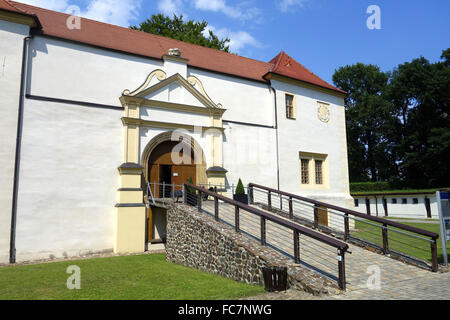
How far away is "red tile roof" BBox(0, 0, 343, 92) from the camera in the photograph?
13.6 meters

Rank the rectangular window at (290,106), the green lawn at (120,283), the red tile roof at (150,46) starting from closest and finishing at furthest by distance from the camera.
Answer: the green lawn at (120,283) < the red tile roof at (150,46) < the rectangular window at (290,106)

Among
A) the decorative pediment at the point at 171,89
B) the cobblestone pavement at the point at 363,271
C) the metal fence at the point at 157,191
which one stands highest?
the decorative pediment at the point at 171,89

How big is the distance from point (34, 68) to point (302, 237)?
1097 centimetres

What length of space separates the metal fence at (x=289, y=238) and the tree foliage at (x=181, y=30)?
17.7 m

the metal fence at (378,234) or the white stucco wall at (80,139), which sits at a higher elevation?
the white stucco wall at (80,139)

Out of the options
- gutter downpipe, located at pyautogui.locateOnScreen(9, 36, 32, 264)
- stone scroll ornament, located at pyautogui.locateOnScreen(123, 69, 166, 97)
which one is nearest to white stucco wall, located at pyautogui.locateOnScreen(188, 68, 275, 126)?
stone scroll ornament, located at pyautogui.locateOnScreen(123, 69, 166, 97)

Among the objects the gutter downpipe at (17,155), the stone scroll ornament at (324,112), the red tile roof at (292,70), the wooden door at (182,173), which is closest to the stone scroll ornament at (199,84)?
the wooden door at (182,173)

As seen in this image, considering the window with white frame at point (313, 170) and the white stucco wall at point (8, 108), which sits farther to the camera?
the window with white frame at point (313, 170)

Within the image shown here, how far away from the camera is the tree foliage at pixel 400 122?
1470 inches

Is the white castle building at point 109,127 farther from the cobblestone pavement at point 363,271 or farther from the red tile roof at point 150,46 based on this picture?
the cobblestone pavement at point 363,271

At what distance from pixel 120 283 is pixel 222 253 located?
2455mm

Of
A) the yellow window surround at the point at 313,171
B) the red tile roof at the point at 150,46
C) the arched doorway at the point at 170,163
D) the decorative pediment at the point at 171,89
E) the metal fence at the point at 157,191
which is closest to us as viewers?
the red tile roof at the point at 150,46

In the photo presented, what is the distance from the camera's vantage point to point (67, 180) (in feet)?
40.6

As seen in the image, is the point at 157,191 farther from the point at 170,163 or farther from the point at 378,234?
the point at 378,234
